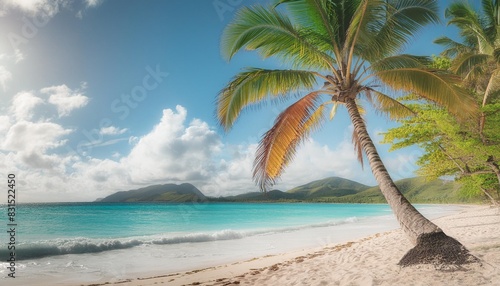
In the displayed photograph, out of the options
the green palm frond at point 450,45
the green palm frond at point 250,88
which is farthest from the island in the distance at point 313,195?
the green palm frond at point 250,88

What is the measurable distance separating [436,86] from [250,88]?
400cm

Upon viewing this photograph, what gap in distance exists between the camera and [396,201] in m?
5.88

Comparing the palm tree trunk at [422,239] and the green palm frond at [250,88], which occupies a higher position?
the green palm frond at [250,88]

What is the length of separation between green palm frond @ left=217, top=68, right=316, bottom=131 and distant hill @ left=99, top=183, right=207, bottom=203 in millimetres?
113846

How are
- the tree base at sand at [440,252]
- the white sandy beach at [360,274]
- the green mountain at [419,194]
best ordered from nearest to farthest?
the white sandy beach at [360,274]
the tree base at sand at [440,252]
the green mountain at [419,194]

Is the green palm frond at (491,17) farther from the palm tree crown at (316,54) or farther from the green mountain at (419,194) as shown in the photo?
the green mountain at (419,194)

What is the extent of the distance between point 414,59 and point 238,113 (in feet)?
14.4

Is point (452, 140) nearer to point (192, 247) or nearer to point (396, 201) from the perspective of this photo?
point (396, 201)

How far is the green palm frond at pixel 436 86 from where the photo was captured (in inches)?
246

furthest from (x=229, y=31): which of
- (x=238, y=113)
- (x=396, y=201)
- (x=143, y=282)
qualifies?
(x=143, y=282)

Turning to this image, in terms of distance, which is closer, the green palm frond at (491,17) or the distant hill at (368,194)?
the green palm frond at (491,17)

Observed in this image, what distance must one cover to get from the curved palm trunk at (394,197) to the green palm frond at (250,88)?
146cm

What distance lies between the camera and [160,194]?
13325 cm

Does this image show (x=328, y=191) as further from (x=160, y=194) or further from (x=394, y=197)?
(x=394, y=197)
